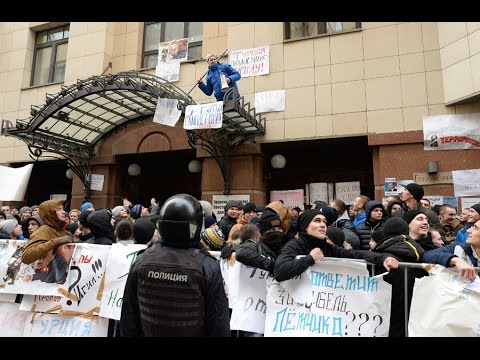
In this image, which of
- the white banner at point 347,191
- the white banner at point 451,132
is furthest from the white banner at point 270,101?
the white banner at point 451,132

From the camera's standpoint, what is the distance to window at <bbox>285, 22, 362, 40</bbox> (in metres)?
10.4

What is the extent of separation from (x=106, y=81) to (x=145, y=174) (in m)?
5.03

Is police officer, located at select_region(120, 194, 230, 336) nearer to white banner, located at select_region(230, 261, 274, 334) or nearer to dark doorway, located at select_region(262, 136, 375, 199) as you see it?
white banner, located at select_region(230, 261, 274, 334)

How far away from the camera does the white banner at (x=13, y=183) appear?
9.57 meters

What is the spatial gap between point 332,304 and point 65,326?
9.39 feet

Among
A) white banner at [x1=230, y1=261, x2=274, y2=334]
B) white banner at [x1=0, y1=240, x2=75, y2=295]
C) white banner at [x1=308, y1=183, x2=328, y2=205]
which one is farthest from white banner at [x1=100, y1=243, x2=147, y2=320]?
white banner at [x1=308, y1=183, x2=328, y2=205]

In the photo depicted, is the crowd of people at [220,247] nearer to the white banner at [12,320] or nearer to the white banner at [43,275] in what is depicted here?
the white banner at [43,275]

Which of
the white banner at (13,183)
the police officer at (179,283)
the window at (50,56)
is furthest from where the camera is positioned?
the window at (50,56)

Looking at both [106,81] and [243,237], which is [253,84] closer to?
[106,81]

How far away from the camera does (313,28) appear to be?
1077 centimetres

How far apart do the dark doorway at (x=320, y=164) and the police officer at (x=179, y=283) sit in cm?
810

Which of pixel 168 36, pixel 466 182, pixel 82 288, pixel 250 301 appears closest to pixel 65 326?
pixel 82 288

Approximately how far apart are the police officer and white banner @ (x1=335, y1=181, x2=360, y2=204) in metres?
9.05

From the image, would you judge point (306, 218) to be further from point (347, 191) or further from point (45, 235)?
point (347, 191)
